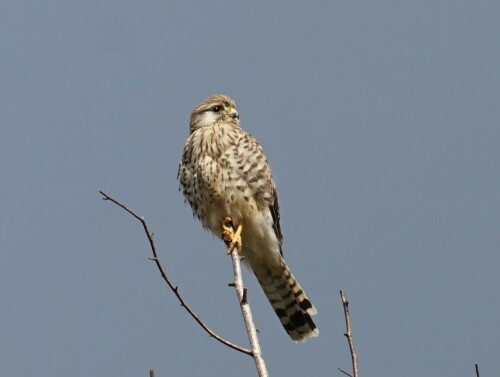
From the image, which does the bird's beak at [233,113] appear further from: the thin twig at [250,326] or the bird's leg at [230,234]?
the thin twig at [250,326]

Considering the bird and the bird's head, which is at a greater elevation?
the bird's head

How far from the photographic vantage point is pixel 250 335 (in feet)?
8.09

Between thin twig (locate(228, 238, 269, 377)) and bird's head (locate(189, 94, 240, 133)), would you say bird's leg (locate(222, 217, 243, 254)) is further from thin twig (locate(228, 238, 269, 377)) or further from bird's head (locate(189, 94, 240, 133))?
thin twig (locate(228, 238, 269, 377))

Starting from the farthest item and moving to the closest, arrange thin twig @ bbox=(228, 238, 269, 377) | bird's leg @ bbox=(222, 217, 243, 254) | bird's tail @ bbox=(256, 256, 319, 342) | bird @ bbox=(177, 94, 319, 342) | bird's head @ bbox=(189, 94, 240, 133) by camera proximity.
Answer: bird's head @ bbox=(189, 94, 240, 133) → bird's tail @ bbox=(256, 256, 319, 342) → bird @ bbox=(177, 94, 319, 342) → bird's leg @ bbox=(222, 217, 243, 254) → thin twig @ bbox=(228, 238, 269, 377)

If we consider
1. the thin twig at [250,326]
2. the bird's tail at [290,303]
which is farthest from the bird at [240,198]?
the thin twig at [250,326]

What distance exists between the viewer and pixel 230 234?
4301mm

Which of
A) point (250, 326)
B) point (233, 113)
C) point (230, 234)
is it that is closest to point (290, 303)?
point (230, 234)

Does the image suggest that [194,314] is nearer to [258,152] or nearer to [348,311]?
[348,311]

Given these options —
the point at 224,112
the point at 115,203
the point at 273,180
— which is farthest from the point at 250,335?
the point at 224,112

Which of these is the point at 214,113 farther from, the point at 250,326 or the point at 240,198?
the point at 250,326

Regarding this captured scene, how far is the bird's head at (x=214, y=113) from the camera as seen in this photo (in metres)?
4.86

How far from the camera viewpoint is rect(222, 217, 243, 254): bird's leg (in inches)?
163

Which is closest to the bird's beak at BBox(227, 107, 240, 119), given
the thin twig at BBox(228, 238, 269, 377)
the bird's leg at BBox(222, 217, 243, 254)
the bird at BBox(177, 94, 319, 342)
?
the bird at BBox(177, 94, 319, 342)

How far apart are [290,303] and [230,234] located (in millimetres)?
681
